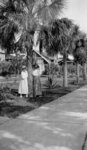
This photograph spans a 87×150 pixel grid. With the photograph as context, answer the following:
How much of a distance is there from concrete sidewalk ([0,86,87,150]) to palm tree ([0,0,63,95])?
4808 millimetres

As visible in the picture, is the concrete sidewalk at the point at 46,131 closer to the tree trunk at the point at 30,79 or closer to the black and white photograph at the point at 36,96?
the black and white photograph at the point at 36,96

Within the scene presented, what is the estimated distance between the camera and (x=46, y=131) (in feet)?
19.9

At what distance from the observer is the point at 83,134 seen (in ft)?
19.2

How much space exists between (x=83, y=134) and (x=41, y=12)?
7.72 m

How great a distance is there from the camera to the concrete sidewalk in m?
5.02

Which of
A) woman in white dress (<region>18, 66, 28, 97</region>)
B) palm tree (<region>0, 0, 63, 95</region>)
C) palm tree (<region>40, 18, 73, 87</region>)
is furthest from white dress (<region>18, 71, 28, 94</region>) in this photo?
palm tree (<region>40, 18, 73, 87</region>)

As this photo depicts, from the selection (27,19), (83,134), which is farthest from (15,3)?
(83,134)

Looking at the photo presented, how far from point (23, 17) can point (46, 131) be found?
720 centimetres

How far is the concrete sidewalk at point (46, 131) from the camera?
5.02 metres

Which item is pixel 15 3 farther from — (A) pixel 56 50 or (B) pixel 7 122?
(B) pixel 7 122

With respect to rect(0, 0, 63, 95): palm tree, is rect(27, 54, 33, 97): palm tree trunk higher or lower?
lower

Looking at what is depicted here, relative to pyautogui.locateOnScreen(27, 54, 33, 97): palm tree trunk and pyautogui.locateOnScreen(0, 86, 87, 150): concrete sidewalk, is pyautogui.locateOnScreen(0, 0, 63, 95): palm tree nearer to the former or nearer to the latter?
pyautogui.locateOnScreen(27, 54, 33, 97): palm tree trunk

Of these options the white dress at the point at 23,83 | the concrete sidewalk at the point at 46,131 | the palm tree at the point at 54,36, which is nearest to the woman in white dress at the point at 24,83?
the white dress at the point at 23,83

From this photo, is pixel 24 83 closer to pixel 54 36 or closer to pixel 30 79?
pixel 30 79
